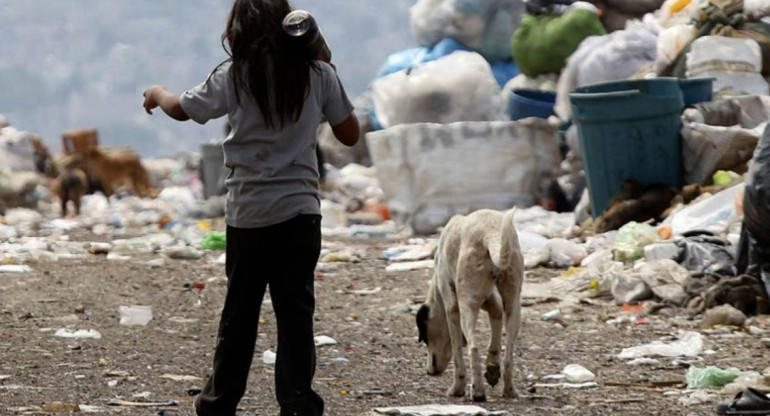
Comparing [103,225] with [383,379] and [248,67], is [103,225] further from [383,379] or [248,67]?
[248,67]

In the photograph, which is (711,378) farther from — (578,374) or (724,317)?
(724,317)

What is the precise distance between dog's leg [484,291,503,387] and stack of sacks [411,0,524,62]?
1082 centimetres

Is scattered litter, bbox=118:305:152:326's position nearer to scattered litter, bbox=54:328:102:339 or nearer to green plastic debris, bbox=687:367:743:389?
scattered litter, bbox=54:328:102:339

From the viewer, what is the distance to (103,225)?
48.8 ft

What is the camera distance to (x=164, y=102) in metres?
3.80

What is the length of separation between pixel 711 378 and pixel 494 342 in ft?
2.64

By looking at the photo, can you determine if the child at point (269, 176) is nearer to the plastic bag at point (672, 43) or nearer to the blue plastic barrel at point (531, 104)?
the plastic bag at point (672, 43)

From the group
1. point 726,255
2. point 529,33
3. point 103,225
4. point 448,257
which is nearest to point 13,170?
point 103,225

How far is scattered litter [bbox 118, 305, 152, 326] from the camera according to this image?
6980 mm

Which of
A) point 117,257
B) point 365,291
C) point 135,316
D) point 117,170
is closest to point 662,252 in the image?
point 365,291

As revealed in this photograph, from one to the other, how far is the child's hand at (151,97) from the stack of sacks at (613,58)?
26.4ft

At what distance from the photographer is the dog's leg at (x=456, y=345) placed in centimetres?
478

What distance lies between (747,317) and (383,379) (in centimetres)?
208

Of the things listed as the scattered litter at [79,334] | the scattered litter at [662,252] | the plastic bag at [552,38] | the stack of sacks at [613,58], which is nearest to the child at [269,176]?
the scattered litter at [79,334]
